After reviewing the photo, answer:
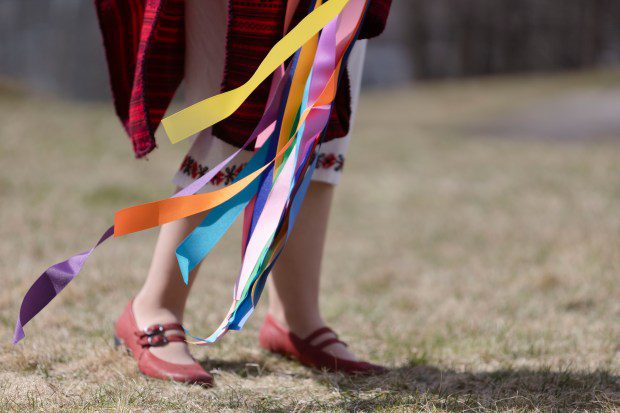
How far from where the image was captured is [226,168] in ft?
4.86

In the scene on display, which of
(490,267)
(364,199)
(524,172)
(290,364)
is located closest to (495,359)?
(290,364)

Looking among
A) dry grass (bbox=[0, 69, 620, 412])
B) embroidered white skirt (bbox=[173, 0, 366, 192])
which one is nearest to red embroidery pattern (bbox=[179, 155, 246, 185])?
embroidered white skirt (bbox=[173, 0, 366, 192])

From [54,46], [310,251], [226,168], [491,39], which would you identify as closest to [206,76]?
[226,168]

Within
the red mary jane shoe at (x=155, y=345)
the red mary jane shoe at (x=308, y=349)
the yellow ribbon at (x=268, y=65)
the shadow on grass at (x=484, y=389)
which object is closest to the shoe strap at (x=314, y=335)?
the red mary jane shoe at (x=308, y=349)

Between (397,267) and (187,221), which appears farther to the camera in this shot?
(397,267)

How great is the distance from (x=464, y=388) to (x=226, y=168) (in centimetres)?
65

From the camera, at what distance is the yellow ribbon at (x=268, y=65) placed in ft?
4.19

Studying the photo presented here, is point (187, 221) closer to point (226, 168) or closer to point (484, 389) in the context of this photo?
point (226, 168)

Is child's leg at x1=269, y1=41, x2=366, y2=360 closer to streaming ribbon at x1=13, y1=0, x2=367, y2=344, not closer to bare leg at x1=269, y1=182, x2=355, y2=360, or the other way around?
bare leg at x1=269, y1=182, x2=355, y2=360

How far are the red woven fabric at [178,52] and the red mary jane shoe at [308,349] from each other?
472 mm

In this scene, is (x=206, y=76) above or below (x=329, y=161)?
above

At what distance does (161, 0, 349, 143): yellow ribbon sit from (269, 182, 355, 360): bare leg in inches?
14.5

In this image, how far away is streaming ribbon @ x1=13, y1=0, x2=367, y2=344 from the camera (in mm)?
1235

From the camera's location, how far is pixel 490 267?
3125 mm
